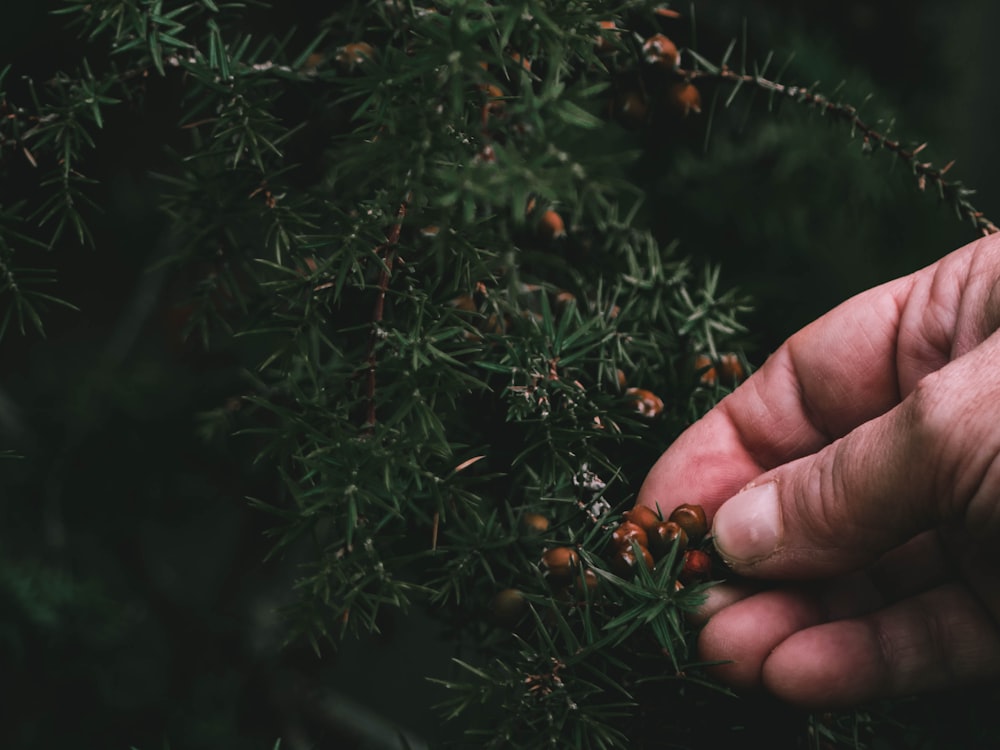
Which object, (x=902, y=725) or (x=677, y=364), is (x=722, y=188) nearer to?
(x=677, y=364)

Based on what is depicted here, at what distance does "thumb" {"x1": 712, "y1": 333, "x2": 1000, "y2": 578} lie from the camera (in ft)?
1.68

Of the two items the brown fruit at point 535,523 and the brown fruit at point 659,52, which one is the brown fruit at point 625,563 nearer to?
the brown fruit at point 535,523

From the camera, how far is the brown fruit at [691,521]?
0.58 metres

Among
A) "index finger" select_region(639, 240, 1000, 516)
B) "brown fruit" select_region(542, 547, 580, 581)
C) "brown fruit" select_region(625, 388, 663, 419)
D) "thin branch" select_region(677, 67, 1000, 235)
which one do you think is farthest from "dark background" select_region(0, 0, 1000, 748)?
"brown fruit" select_region(542, 547, 580, 581)

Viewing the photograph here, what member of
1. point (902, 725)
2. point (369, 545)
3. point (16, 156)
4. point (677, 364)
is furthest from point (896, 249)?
point (16, 156)

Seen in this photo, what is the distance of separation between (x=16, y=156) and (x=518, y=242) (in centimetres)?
36

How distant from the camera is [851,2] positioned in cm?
100

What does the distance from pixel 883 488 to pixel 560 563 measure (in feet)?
0.77

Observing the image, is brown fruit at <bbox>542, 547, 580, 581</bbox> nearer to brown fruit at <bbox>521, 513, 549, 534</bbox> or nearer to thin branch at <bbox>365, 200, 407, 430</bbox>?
brown fruit at <bbox>521, 513, 549, 534</bbox>

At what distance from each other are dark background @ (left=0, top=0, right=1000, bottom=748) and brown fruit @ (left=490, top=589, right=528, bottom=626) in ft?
1.20

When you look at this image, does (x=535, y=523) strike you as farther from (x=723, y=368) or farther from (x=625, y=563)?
(x=723, y=368)

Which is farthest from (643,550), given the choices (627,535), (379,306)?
(379,306)

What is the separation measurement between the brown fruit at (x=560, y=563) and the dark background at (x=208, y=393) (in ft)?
1.30

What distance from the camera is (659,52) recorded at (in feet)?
1.97
